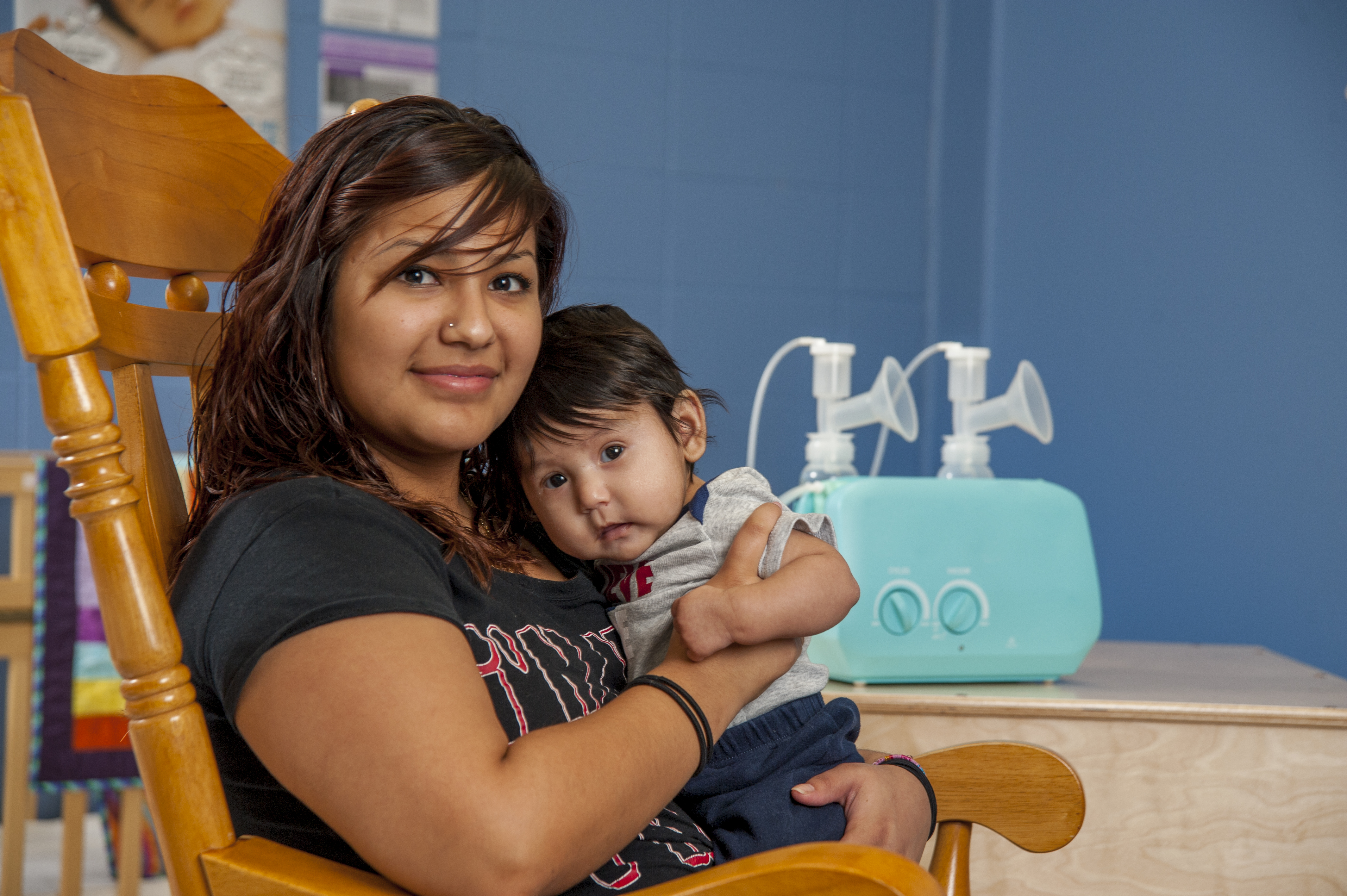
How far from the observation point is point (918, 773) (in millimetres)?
999

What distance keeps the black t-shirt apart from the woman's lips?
13 cm

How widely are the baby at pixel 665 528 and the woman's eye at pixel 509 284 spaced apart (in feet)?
0.41

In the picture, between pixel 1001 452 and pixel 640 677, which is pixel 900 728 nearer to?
pixel 640 677

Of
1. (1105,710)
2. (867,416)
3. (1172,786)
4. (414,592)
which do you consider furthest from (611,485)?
(1172,786)

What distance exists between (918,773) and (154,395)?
2.67 feet

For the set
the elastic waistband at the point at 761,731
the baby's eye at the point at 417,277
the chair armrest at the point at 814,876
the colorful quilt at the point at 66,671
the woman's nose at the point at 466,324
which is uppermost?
the baby's eye at the point at 417,277

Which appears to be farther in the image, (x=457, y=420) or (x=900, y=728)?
(x=900, y=728)

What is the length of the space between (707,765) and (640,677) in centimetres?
25

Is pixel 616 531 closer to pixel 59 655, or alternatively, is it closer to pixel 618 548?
pixel 618 548

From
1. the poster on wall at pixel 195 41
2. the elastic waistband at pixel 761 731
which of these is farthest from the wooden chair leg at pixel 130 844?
the elastic waistband at pixel 761 731

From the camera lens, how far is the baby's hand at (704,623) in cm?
85

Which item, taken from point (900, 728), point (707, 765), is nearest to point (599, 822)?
point (707, 765)

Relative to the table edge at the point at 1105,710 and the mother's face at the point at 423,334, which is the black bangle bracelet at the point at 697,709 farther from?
the table edge at the point at 1105,710

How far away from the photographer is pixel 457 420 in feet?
2.88
